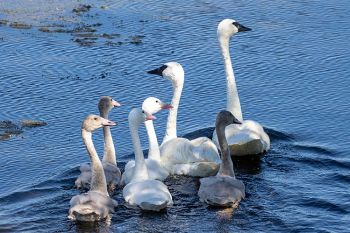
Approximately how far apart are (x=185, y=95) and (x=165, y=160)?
3217 millimetres

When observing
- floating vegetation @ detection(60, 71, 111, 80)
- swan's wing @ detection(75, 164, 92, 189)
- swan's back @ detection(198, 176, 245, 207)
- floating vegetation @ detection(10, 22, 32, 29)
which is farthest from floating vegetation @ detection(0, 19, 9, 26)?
swan's back @ detection(198, 176, 245, 207)

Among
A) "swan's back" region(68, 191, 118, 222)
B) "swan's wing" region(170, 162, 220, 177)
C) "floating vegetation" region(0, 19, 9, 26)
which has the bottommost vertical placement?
"swan's back" region(68, 191, 118, 222)

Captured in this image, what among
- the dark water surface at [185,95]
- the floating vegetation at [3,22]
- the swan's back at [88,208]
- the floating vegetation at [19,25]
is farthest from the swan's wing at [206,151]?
the floating vegetation at [3,22]

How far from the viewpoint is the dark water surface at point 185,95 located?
14.4 meters

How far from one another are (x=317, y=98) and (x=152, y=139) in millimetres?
4142

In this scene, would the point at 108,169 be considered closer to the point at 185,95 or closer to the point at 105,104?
the point at 105,104

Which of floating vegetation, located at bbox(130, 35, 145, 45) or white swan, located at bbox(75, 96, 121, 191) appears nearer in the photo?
white swan, located at bbox(75, 96, 121, 191)

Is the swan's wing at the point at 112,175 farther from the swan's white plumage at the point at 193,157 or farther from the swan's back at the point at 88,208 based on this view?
the swan's back at the point at 88,208

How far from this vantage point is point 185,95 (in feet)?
62.7

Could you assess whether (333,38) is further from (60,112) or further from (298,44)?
(60,112)

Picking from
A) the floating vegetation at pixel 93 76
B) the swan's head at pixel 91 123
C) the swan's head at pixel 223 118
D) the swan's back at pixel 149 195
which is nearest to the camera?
the swan's back at pixel 149 195

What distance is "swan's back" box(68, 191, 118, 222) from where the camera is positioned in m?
14.0

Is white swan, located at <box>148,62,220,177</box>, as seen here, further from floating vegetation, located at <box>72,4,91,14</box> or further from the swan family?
floating vegetation, located at <box>72,4,91,14</box>

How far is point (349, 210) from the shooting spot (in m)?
14.3
